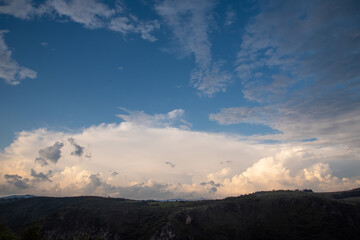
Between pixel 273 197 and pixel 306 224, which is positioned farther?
pixel 273 197

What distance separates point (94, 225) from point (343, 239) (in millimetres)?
182747

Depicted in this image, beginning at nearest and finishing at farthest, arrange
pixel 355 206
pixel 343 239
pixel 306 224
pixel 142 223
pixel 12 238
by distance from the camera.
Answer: pixel 12 238
pixel 343 239
pixel 306 224
pixel 355 206
pixel 142 223

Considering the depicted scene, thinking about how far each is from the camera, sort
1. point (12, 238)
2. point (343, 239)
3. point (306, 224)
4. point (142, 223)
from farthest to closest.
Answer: point (142, 223)
point (306, 224)
point (343, 239)
point (12, 238)

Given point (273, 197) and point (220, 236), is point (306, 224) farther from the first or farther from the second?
point (220, 236)

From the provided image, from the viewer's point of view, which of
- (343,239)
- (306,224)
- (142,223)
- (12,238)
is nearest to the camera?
(12,238)

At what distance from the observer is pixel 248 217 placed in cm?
18138

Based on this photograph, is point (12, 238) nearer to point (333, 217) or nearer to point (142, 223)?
point (142, 223)

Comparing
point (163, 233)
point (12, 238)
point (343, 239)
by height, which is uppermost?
point (12, 238)

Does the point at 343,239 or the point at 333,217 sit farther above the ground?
the point at 333,217

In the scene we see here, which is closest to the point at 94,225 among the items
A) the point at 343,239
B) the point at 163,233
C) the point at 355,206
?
the point at 163,233

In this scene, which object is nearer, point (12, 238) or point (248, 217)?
point (12, 238)

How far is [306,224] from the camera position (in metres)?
158

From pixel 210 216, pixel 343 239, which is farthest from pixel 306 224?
pixel 210 216

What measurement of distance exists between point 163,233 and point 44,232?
111 meters
